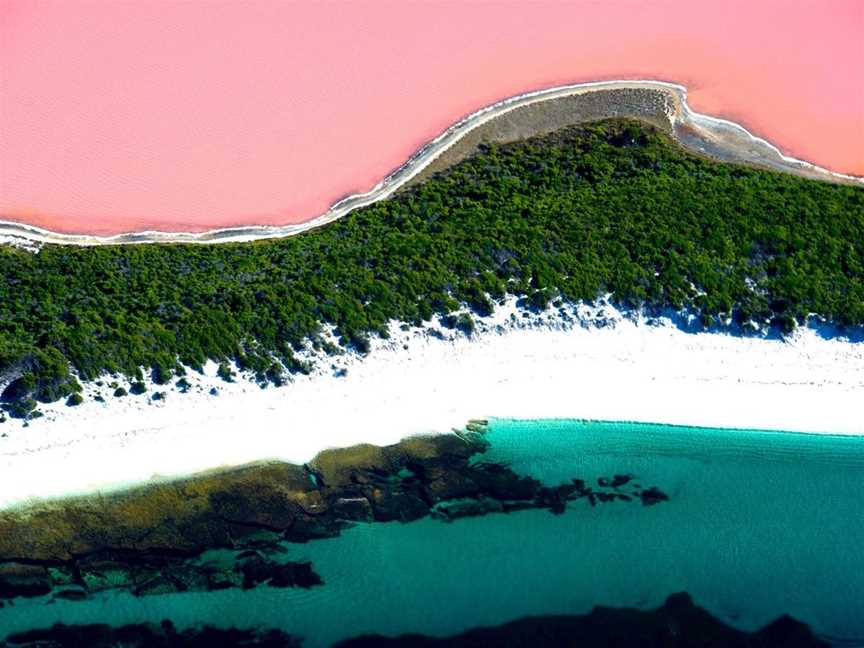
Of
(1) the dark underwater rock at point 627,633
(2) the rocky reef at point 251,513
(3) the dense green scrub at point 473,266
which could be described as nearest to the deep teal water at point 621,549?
(1) the dark underwater rock at point 627,633

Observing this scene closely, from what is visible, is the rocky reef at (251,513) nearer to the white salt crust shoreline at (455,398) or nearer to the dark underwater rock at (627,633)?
the white salt crust shoreline at (455,398)

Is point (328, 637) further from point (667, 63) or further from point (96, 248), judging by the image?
point (667, 63)

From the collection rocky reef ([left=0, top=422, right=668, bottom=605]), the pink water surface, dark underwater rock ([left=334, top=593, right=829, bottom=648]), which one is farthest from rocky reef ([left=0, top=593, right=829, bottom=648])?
the pink water surface

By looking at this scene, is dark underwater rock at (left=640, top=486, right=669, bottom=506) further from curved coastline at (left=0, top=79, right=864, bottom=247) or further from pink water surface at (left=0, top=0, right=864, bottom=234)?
pink water surface at (left=0, top=0, right=864, bottom=234)

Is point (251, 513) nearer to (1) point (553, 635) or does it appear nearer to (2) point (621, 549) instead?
(1) point (553, 635)

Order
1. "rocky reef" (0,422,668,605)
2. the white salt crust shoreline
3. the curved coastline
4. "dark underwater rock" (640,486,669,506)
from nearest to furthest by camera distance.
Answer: "rocky reef" (0,422,668,605), the white salt crust shoreline, "dark underwater rock" (640,486,669,506), the curved coastline
